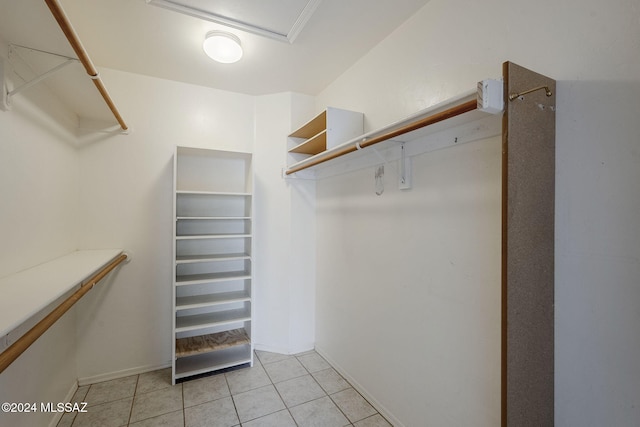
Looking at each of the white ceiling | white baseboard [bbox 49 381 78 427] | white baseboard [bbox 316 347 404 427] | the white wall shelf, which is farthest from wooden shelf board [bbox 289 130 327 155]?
white baseboard [bbox 49 381 78 427]

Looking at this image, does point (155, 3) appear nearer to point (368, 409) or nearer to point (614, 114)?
point (614, 114)

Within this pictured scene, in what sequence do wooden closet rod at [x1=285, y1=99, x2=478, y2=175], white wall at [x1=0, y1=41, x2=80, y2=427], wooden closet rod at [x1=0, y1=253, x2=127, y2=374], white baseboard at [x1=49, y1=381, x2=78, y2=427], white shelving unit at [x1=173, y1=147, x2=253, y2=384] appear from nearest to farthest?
wooden closet rod at [x1=0, y1=253, x2=127, y2=374], wooden closet rod at [x1=285, y1=99, x2=478, y2=175], white wall at [x1=0, y1=41, x2=80, y2=427], white baseboard at [x1=49, y1=381, x2=78, y2=427], white shelving unit at [x1=173, y1=147, x2=253, y2=384]

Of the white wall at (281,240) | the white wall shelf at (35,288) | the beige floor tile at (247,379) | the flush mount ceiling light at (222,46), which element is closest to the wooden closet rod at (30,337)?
the white wall shelf at (35,288)

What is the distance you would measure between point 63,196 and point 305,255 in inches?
76.8

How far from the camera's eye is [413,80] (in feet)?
5.57

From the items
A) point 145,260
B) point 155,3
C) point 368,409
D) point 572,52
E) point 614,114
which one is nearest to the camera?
point 614,114

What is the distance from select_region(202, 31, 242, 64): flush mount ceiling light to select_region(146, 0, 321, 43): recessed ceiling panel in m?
0.12

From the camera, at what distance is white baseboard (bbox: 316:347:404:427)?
1822mm

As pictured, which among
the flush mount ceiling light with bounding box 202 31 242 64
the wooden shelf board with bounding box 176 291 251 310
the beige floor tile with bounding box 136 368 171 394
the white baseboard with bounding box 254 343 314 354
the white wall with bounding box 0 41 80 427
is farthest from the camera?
the white baseboard with bounding box 254 343 314 354

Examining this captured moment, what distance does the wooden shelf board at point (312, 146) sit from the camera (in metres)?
2.26

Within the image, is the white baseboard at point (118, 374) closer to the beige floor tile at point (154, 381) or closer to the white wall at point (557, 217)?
the beige floor tile at point (154, 381)

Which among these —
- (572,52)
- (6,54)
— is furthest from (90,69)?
(572,52)

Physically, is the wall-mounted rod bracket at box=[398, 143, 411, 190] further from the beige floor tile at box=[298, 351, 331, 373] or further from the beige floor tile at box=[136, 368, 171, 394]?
the beige floor tile at box=[136, 368, 171, 394]

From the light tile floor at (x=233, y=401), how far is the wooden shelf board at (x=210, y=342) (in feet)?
0.72
